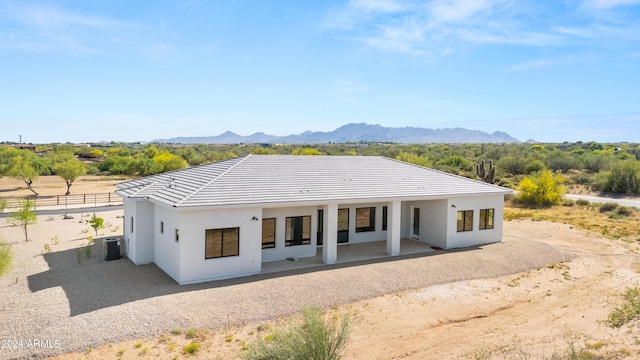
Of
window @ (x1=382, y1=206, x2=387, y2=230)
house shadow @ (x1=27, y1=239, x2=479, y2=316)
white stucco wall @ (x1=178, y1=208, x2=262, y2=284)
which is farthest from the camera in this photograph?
window @ (x1=382, y1=206, x2=387, y2=230)

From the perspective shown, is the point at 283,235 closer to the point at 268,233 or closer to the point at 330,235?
the point at 268,233

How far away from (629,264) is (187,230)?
18065mm

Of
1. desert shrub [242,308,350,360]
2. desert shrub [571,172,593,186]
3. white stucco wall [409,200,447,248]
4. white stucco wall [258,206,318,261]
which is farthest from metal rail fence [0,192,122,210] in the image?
desert shrub [571,172,593,186]

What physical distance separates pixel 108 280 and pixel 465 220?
15463 millimetres

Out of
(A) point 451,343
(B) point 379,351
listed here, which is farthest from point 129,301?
(A) point 451,343

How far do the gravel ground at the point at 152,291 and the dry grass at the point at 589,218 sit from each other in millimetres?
7866

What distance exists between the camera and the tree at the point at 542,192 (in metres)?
36.1

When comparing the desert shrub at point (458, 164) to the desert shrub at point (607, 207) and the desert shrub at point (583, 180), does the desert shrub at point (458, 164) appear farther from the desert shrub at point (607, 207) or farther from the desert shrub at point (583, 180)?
the desert shrub at point (607, 207)

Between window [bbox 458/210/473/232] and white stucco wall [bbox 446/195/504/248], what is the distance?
0.18 m

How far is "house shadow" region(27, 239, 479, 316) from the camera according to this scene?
13.0 meters

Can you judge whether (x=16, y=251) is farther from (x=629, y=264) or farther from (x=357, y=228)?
(x=629, y=264)

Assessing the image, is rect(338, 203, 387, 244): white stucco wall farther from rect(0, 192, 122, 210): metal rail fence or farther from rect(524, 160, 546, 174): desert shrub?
rect(524, 160, 546, 174): desert shrub

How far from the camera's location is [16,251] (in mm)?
18750

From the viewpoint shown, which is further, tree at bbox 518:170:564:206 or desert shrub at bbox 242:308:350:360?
tree at bbox 518:170:564:206
